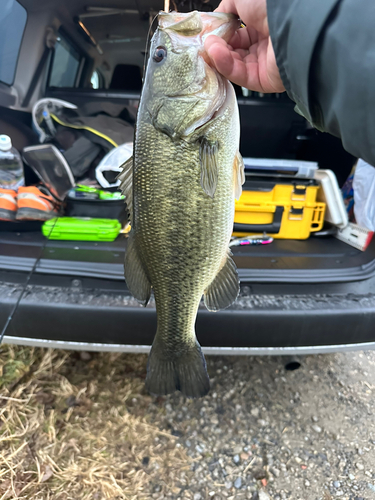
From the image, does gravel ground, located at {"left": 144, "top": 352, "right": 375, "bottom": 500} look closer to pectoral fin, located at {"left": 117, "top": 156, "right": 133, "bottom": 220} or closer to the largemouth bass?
the largemouth bass

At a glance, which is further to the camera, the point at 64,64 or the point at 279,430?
the point at 64,64

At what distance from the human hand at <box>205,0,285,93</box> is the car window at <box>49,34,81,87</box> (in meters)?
3.00

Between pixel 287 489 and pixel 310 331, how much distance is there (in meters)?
0.85

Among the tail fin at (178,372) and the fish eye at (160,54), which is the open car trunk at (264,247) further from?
the fish eye at (160,54)

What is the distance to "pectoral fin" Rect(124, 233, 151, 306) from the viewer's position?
4.07 ft

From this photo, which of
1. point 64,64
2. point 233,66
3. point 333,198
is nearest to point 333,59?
point 233,66

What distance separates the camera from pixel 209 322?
1769 mm

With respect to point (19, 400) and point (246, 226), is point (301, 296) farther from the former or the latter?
point (19, 400)

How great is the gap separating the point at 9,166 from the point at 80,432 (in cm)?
227

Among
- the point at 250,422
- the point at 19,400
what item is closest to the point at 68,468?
the point at 19,400

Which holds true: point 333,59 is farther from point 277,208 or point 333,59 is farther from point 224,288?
point 277,208

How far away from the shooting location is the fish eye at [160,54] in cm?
108

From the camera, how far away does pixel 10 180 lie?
2.89 m

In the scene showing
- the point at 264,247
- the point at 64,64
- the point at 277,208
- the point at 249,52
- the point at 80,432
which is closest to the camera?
the point at 249,52
